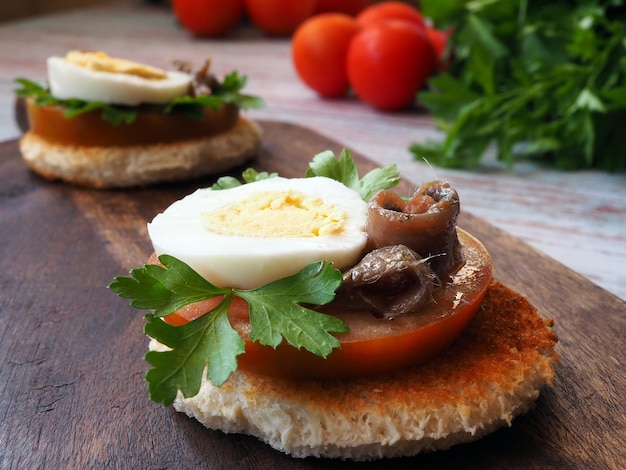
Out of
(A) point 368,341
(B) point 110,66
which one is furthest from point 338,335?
(B) point 110,66

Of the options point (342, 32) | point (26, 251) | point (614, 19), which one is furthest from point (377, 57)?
point (26, 251)

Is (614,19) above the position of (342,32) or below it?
above

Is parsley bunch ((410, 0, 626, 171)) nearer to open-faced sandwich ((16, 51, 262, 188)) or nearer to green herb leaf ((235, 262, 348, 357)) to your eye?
open-faced sandwich ((16, 51, 262, 188))

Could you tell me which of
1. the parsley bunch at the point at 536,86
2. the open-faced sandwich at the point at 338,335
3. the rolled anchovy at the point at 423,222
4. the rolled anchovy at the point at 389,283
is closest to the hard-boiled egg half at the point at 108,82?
the parsley bunch at the point at 536,86

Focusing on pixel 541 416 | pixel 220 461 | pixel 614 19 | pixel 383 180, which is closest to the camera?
pixel 220 461

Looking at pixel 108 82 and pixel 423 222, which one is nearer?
pixel 423 222

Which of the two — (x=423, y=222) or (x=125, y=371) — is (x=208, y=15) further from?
(x=423, y=222)

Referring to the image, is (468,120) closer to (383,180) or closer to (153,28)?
(383,180)
